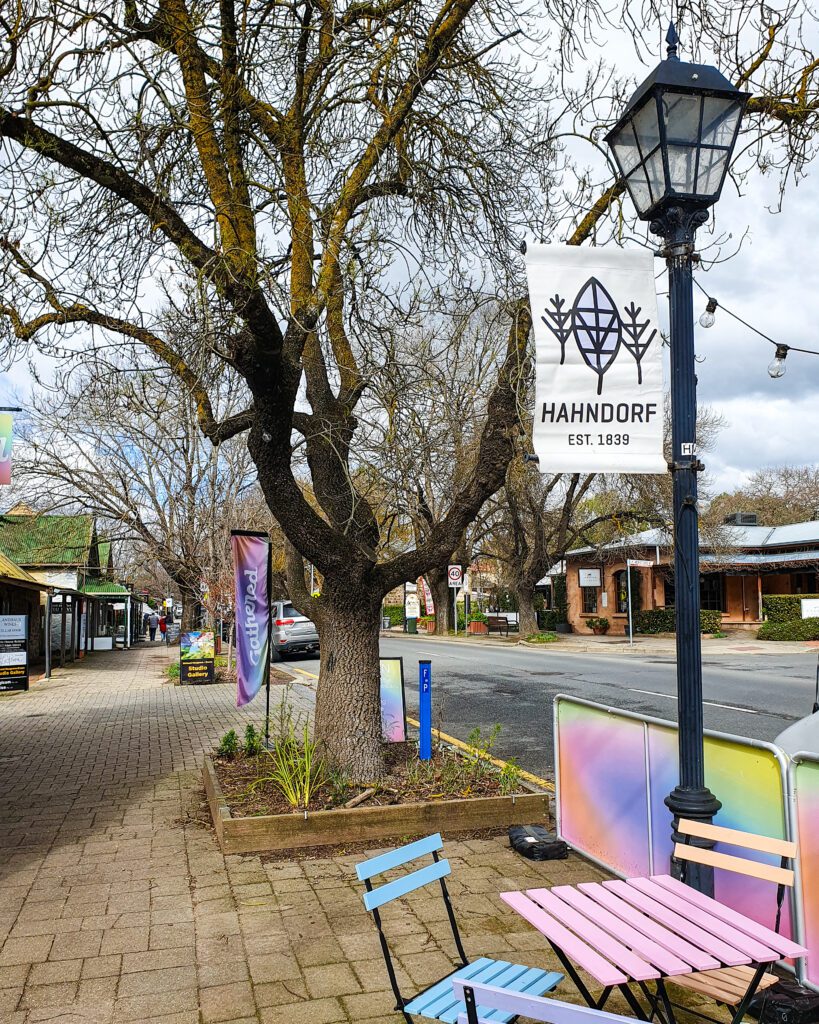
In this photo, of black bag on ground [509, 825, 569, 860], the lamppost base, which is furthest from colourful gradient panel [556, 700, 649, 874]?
the lamppost base

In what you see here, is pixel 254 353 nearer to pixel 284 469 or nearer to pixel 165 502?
pixel 284 469

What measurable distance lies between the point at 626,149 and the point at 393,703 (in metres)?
6.36

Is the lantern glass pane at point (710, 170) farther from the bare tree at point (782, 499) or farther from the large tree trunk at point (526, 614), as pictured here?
the bare tree at point (782, 499)

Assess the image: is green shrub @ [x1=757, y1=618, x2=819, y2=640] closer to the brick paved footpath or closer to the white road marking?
the white road marking

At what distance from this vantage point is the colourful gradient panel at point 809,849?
3420mm

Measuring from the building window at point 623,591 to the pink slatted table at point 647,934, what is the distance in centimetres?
3971

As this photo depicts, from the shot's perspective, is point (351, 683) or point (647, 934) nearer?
point (647, 934)

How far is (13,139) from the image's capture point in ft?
19.4

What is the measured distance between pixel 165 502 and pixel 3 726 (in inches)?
504

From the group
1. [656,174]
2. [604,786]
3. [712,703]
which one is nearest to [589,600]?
[712,703]

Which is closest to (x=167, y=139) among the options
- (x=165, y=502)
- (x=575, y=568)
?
(x=165, y=502)

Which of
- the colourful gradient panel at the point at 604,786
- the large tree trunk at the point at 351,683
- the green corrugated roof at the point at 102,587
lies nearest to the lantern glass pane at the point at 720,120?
the colourful gradient panel at the point at 604,786

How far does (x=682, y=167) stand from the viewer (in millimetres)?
3924

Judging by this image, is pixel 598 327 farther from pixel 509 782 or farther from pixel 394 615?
pixel 394 615
